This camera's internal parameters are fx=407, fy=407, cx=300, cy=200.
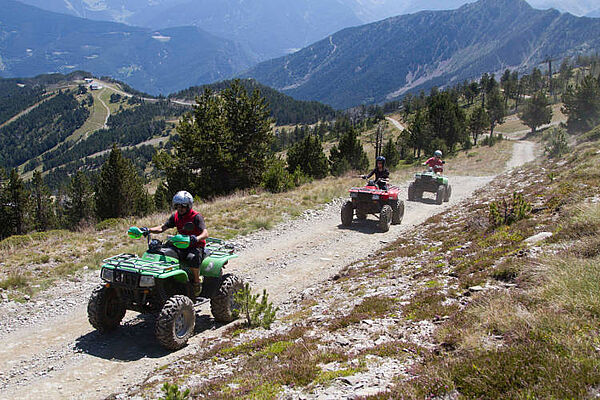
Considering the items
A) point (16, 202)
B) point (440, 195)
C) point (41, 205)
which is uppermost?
point (440, 195)

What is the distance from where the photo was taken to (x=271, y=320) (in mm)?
7105

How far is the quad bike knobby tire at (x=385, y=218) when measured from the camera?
15289 millimetres

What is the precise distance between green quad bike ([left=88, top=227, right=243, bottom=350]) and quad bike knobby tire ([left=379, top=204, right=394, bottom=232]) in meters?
8.41

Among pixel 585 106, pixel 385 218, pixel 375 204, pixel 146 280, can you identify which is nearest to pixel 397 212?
pixel 375 204

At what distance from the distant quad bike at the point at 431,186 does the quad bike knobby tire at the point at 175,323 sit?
16745mm

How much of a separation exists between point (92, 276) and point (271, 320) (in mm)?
6190

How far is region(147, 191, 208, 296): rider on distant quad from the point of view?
7492 millimetres

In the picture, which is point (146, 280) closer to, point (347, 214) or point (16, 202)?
point (347, 214)

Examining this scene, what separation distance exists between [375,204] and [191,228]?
9879mm

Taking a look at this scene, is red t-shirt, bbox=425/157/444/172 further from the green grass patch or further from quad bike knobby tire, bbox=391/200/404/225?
the green grass patch

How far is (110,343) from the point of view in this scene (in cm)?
719

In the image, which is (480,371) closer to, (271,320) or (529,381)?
(529,381)

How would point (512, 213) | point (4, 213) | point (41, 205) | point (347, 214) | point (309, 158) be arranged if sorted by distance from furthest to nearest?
point (41, 205), point (4, 213), point (309, 158), point (347, 214), point (512, 213)

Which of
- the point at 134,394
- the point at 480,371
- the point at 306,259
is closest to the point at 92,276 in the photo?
the point at 306,259
